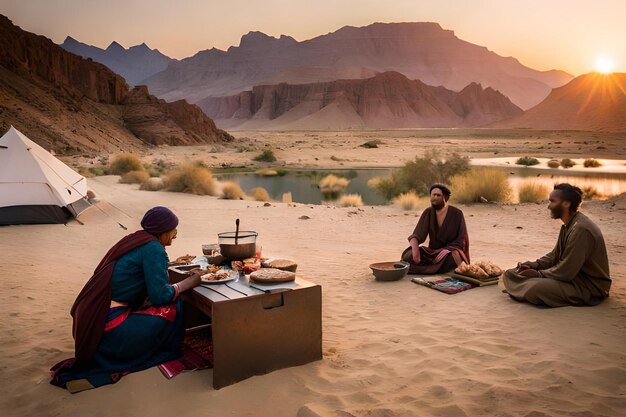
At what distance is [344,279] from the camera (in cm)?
706

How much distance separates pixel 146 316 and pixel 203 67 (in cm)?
19903

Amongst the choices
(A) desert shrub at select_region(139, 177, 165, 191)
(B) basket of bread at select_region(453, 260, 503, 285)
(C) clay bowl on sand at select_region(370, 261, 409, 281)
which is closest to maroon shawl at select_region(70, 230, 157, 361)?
(C) clay bowl on sand at select_region(370, 261, 409, 281)

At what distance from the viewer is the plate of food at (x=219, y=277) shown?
4051 millimetres

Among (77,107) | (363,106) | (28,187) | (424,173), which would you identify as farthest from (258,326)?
(363,106)

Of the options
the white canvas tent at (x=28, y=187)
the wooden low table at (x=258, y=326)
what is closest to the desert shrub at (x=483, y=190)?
the white canvas tent at (x=28, y=187)

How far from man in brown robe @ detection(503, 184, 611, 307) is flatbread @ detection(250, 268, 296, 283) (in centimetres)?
275

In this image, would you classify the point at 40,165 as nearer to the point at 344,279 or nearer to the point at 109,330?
the point at 344,279

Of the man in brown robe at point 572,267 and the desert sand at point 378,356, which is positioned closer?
the desert sand at point 378,356

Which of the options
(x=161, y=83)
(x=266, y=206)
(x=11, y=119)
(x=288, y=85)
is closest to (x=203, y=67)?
(x=161, y=83)

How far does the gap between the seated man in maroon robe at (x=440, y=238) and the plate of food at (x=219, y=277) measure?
3243 millimetres

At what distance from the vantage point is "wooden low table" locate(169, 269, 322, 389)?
3648mm

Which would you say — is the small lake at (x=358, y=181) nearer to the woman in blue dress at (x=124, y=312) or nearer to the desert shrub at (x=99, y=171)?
the desert shrub at (x=99, y=171)

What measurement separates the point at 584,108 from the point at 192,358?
367 feet

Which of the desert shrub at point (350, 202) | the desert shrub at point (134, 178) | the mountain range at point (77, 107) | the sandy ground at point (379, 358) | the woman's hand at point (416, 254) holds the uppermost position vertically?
the mountain range at point (77, 107)
